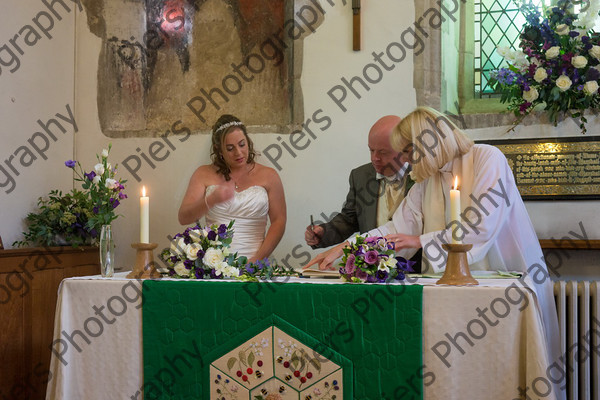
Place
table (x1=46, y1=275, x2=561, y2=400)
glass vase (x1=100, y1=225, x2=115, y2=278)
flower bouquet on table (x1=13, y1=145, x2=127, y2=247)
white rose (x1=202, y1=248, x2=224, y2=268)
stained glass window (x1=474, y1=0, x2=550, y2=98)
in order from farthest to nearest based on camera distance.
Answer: stained glass window (x1=474, y1=0, x2=550, y2=98) < flower bouquet on table (x1=13, y1=145, x2=127, y2=247) < glass vase (x1=100, y1=225, x2=115, y2=278) < white rose (x1=202, y1=248, x2=224, y2=268) < table (x1=46, y1=275, x2=561, y2=400)

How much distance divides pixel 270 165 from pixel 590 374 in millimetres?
2727

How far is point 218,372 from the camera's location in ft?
9.02

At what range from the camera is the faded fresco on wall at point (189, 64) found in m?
5.70

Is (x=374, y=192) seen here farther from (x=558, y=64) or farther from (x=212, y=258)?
(x=212, y=258)

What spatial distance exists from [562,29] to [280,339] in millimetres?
3057

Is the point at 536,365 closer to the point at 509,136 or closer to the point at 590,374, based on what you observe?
the point at 590,374

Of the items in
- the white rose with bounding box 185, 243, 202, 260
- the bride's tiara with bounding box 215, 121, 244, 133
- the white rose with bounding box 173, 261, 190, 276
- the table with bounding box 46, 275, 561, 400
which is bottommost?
the table with bounding box 46, 275, 561, 400

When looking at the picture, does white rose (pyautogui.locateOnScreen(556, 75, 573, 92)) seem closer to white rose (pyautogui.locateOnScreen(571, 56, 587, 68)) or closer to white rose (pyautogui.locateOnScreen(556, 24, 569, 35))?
white rose (pyautogui.locateOnScreen(571, 56, 587, 68))

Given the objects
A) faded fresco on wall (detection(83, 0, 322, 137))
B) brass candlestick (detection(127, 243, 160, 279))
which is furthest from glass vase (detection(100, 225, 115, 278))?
faded fresco on wall (detection(83, 0, 322, 137))

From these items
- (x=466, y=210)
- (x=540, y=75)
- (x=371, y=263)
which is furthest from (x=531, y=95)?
(x=371, y=263)

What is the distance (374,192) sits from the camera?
4.33m

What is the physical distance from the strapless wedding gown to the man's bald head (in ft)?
3.66

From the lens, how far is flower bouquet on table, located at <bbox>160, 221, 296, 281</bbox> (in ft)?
9.68

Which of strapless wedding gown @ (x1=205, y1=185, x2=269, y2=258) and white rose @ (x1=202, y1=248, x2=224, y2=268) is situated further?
strapless wedding gown @ (x1=205, y1=185, x2=269, y2=258)
